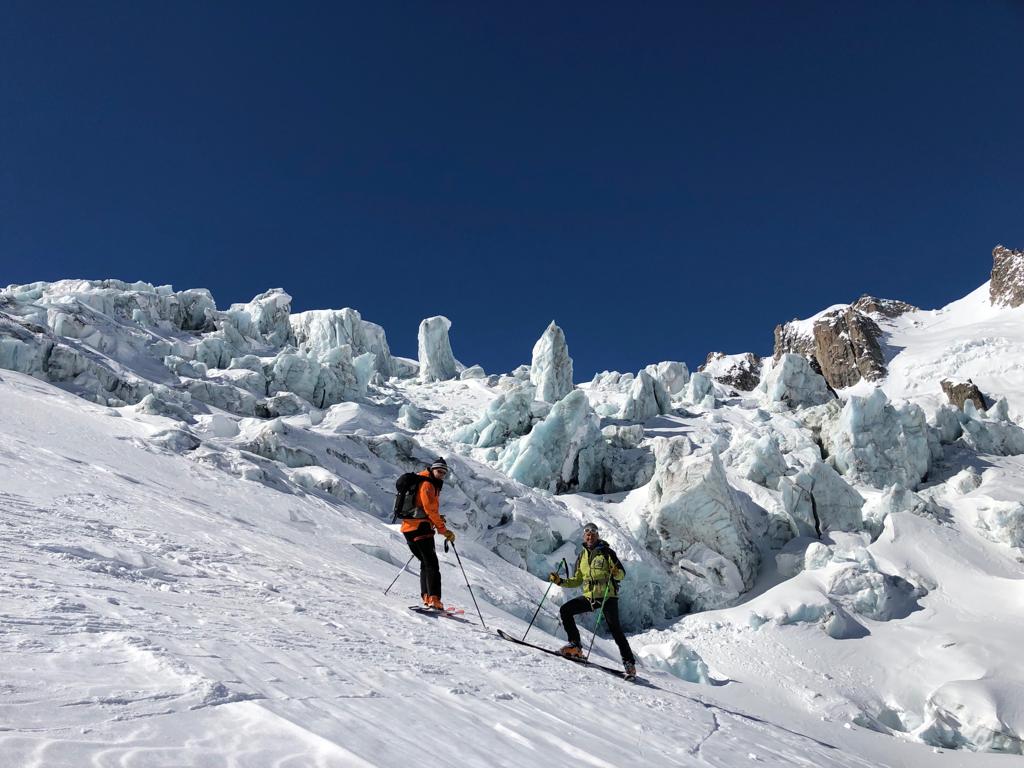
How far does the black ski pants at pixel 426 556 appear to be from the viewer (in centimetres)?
889

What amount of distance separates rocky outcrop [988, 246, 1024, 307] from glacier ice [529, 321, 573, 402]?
298ft

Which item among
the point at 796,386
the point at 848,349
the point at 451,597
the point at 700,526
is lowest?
the point at 451,597

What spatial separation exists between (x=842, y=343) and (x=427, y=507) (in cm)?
11226

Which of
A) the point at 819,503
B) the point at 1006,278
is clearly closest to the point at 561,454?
the point at 819,503

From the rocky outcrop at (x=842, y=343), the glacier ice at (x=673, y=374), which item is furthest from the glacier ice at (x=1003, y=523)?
the rocky outcrop at (x=842, y=343)

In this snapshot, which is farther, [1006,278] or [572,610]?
[1006,278]

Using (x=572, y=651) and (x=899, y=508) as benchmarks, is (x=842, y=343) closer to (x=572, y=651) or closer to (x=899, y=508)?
(x=899, y=508)

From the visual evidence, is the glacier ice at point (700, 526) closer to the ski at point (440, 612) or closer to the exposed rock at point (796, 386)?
the ski at point (440, 612)

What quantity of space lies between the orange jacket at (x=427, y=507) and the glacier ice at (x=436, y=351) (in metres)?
59.8

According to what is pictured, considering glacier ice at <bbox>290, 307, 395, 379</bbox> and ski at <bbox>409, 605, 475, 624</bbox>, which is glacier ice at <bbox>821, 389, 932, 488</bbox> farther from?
glacier ice at <bbox>290, 307, 395, 379</bbox>

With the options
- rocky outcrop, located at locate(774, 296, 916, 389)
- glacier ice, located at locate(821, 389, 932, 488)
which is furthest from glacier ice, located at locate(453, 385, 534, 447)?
rocky outcrop, located at locate(774, 296, 916, 389)

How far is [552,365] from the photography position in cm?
5634

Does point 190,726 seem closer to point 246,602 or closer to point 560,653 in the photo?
point 246,602

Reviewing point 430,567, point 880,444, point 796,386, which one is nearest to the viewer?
point 430,567
